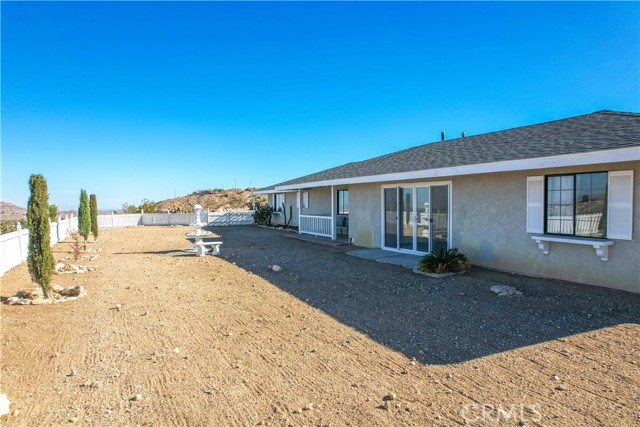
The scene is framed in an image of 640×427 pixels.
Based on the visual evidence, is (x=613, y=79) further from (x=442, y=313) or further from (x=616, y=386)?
(x=616, y=386)

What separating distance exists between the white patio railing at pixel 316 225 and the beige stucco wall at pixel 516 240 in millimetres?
7065

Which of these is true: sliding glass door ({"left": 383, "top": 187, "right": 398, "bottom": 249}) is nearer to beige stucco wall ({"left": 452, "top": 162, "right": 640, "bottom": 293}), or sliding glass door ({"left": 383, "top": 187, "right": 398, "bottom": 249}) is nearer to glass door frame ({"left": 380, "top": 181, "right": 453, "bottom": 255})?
glass door frame ({"left": 380, "top": 181, "right": 453, "bottom": 255})

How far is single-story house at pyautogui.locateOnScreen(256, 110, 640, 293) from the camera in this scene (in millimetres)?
6570

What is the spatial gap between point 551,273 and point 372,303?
4.15m

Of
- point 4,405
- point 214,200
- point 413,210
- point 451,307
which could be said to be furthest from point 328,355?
point 214,200

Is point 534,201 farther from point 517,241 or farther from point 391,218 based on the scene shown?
point 391,218

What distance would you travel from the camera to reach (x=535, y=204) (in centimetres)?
778

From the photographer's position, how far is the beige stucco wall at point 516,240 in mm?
6578

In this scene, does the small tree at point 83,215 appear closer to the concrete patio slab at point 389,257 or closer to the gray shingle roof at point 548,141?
the concrete patio slab at point 389,257

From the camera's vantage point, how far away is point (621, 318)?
5.29 m

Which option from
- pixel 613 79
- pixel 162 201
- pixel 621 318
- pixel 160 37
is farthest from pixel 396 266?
pixel 162 201

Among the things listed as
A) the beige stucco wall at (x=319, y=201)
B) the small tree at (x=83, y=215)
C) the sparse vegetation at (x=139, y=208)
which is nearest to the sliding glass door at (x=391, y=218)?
the beige stucco wall at (x=319, y=201)

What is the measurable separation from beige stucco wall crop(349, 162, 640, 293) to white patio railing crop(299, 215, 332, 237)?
706 centimetres

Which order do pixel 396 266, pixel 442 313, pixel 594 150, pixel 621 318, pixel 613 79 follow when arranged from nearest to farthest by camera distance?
pixel 621 318 < pixel 442 313 < pixel 594 150 < pixel 396 266 < pixel 613 79
